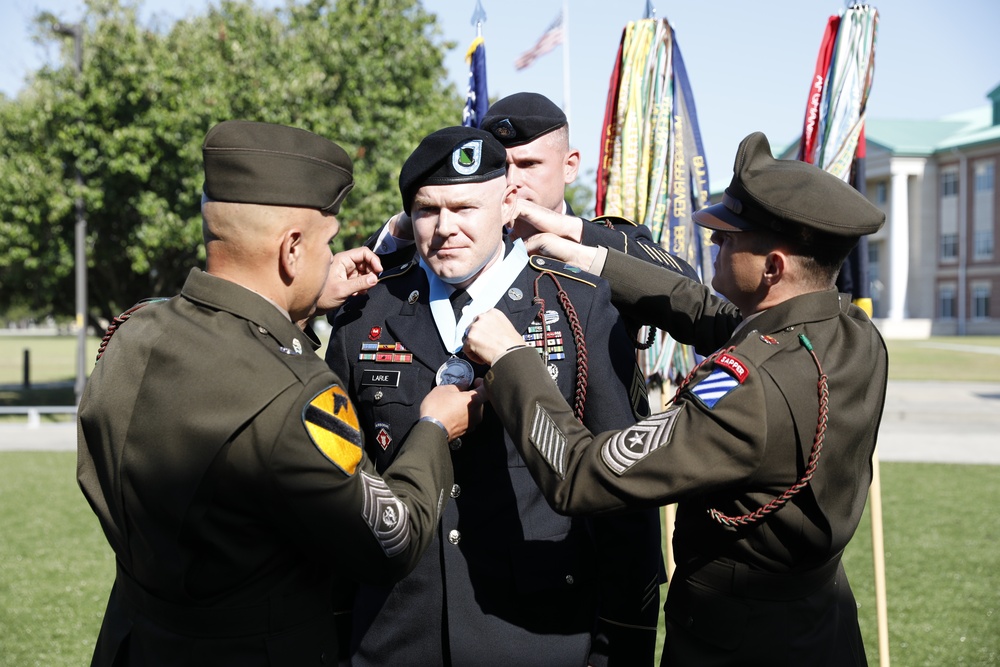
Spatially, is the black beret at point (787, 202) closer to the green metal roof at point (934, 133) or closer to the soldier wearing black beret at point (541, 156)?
the soldier wearing black beret at point (541, 156)

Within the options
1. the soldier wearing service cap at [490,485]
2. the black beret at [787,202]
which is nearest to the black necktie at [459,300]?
the soldier wearing service cap at [490,485]

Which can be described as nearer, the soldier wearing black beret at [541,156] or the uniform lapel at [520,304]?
the uniform lapel at [520,304]

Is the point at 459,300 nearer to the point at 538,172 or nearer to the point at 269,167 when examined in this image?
the point at 269,167

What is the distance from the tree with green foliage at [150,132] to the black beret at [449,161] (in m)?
15.6

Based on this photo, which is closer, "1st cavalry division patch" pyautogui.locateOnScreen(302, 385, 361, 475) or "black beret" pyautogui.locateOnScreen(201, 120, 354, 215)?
"1st cavalry division patch" pyautogui.locateOnScreen(302, 385, 361, 475)

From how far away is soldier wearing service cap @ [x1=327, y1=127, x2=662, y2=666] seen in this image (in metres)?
2.79

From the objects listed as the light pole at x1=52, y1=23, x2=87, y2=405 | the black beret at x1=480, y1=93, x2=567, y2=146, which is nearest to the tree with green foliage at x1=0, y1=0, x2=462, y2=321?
the light pole at x1=52, y1=23, x2=87, y2=405

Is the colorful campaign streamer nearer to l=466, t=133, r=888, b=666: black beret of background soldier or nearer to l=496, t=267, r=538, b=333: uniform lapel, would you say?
l=496, t=267, r=538, b=333: uniform lapel

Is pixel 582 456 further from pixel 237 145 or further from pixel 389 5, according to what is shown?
pixel 389 5

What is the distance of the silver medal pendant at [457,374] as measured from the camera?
2.83m

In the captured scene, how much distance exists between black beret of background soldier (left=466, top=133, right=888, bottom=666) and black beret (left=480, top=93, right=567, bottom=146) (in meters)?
1.39

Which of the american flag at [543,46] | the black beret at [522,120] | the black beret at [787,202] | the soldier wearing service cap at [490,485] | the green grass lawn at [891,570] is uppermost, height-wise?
the american flag at [543,46]

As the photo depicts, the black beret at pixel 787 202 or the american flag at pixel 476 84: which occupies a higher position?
the american flag at pixel 476 84

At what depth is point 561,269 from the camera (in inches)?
124
